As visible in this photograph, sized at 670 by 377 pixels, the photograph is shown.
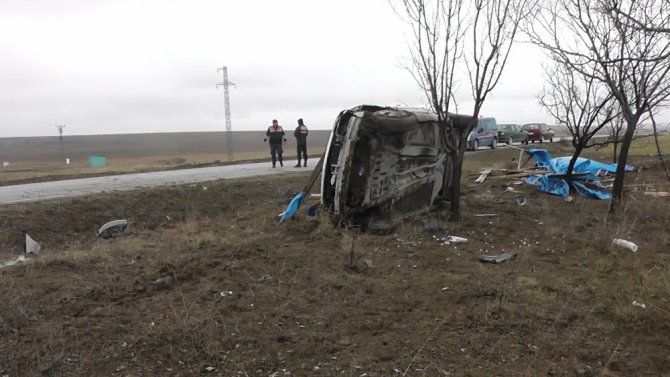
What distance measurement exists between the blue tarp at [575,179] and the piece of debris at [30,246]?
952 centimetres

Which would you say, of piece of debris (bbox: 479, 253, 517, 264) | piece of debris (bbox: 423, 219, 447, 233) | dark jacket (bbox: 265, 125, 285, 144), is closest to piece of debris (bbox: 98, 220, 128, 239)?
piece of debris (bbox: 423, 219, 447, 233)

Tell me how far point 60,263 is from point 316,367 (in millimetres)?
3771

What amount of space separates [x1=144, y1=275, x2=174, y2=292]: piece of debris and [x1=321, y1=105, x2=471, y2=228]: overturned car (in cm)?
270

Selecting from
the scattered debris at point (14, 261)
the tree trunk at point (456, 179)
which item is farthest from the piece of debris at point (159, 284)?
the tree trunk at point (456, 179)

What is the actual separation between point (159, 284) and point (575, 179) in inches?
372

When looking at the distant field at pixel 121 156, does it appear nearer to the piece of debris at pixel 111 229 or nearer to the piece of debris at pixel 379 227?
the piece of debris at pixel 111 229

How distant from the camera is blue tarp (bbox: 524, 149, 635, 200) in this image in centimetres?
1079

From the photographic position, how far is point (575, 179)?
11234 mm

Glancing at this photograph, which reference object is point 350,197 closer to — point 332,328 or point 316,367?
point 332,328

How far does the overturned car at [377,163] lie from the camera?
6.80 meters

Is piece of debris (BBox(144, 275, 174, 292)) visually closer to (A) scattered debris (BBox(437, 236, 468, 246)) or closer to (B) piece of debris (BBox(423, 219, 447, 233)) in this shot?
(A) scattered debris (BBox(437, 236, 468, 246))

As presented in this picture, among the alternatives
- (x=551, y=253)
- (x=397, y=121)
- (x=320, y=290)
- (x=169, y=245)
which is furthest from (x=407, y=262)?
(x=169, y=245)

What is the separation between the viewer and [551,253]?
6023 millimetres

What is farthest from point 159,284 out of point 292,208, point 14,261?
point 292,208
